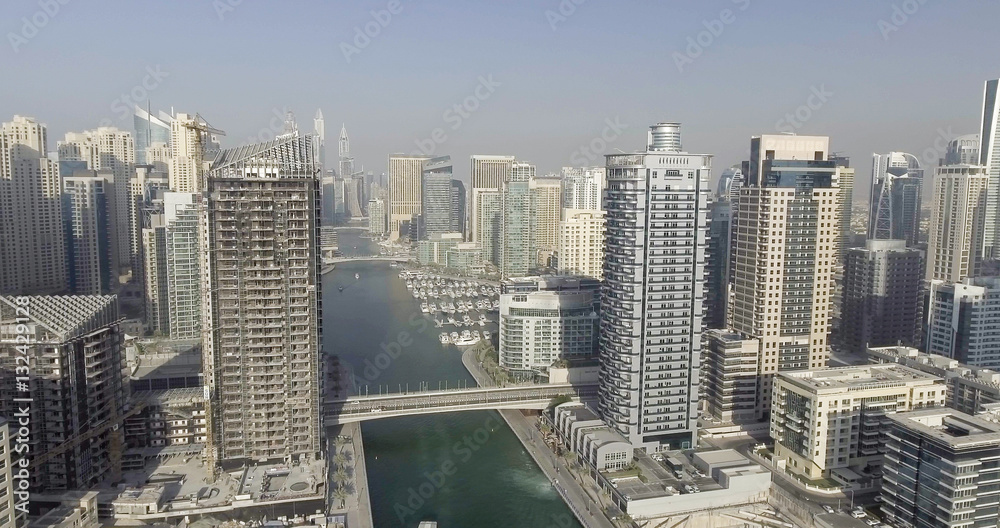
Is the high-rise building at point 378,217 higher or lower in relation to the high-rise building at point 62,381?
higher

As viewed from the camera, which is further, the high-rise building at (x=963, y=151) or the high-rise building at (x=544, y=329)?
the high-rise building at (x=963, y=151)

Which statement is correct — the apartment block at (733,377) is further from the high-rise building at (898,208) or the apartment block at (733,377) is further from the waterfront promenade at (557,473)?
the high-rise building at (898,208)

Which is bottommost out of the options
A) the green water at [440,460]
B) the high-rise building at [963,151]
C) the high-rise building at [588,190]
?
the green water at [440,460]

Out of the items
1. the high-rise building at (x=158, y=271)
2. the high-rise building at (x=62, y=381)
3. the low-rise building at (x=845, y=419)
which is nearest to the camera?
the high-rise building at (x=62, y=381)

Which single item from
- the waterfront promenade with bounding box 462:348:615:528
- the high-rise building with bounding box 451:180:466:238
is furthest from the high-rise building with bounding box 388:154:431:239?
the waterfront promenade with bounding box 462:348:615:528

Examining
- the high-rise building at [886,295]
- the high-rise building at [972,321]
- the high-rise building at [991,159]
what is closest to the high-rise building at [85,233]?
the high-rise building at [886,295]

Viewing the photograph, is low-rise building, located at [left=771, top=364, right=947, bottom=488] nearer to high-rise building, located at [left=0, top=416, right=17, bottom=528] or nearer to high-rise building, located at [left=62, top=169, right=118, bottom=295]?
high-rise building, located at [left=0, top=416, right=17, bottom=528]

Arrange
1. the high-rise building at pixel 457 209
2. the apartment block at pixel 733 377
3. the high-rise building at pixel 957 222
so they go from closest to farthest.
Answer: the apartment block at pixel 733 377 < the high-rise building at pixel 957 222 < the high-rise building at pixel 457 209
